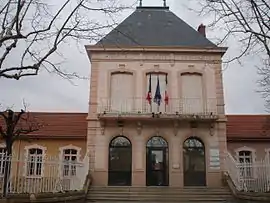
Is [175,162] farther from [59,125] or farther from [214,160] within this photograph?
[59,125]

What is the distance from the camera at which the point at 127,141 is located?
63.4ft

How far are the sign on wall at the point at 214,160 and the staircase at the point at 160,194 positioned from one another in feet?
5.38

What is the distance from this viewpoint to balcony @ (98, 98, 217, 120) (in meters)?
18.9

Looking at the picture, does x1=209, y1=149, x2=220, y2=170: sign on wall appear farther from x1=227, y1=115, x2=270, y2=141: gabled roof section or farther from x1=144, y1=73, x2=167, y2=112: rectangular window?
x1=227, y1=115, x2=270, y2=141: gabled roof section

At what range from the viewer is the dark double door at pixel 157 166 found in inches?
745

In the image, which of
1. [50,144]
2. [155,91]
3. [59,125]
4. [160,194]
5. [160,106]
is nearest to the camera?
[160,194]

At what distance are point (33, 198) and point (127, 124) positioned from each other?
9.21 metres

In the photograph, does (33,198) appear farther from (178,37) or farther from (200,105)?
(178,37)

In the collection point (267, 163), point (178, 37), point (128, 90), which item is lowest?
point (267, 163)

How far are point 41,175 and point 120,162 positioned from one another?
7.70 metres

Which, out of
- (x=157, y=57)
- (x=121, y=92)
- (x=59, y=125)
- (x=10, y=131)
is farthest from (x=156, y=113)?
(x=59, y=125)

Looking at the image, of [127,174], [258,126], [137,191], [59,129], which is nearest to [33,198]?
[137,191]

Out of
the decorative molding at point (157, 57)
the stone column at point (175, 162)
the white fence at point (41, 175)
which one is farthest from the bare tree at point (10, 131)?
the stone column at point (175, 162)

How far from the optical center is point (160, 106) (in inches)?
776
